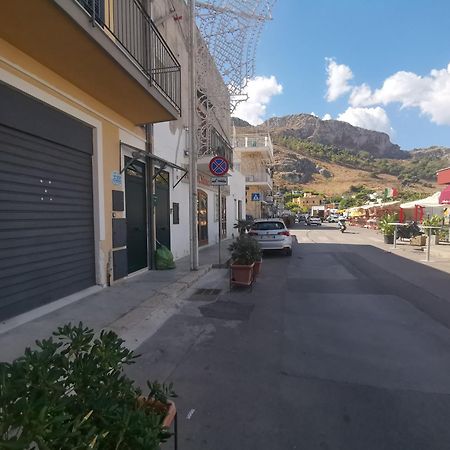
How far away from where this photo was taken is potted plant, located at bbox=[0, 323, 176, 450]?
1.34m

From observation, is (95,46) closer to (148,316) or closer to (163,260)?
(148,316)

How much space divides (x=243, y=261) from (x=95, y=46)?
5038 mm

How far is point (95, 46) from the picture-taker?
5.30 metres

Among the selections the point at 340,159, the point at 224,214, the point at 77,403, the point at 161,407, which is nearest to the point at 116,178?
the point at 161,407

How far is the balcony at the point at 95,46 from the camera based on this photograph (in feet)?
14.8

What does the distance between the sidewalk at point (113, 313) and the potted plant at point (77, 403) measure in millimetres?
2815

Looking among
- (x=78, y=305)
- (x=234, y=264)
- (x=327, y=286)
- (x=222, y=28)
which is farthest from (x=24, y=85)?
(x=222, y=28)

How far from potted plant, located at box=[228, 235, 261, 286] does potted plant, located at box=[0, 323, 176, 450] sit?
6235mm

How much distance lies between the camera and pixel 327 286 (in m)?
8.92

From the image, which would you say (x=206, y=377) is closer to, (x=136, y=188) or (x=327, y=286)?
(x=327, y=286)

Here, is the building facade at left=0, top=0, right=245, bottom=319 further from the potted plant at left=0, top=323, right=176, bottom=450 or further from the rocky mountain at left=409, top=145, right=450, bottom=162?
the rocky mountain at left=409, top=145, right=450, bottom=162

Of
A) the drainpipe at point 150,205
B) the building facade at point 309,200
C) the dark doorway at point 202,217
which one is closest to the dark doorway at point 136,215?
the drainpipe at point 150,205

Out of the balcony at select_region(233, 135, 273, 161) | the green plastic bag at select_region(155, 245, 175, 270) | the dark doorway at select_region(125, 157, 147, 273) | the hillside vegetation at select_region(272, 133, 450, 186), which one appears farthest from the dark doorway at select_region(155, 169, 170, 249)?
the hillside vegetation at select_region(272, 133, 450, 186)

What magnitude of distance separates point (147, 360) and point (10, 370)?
299 cm
